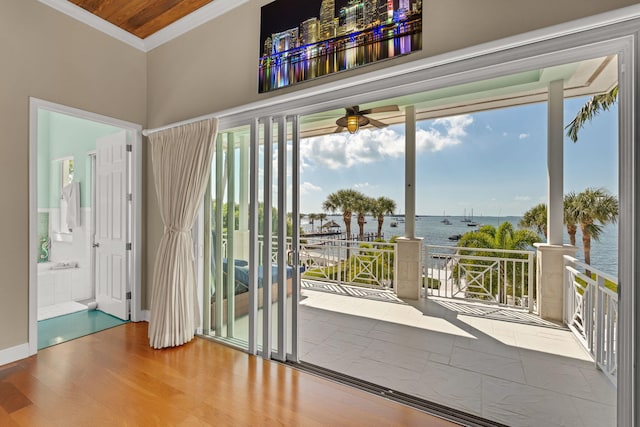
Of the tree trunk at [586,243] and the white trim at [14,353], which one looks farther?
the tree trunk at [586,243]

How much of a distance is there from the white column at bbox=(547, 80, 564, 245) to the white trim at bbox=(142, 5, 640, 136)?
263 centimetres

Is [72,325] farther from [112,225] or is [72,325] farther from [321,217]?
[321,217]

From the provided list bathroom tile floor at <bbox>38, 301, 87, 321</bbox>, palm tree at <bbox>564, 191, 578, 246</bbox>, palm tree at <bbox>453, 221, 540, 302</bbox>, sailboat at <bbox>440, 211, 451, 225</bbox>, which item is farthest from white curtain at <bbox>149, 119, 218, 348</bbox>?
sailboat at <bbox>440, 211, 451, 225</bbox>

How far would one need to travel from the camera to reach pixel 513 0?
5.07ft

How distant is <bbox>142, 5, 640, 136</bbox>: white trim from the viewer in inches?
53.2

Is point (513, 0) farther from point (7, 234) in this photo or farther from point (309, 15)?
point (7, 234)

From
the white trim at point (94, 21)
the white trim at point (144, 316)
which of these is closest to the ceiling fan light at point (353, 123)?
the white trim at point (94, 21)

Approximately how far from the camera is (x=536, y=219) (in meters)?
4.82

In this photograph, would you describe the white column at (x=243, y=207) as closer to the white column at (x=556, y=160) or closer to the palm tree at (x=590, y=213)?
the white column at (x=556, y=160)

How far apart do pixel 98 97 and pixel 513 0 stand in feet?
11.6

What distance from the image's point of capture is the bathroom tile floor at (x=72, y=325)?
9.24ft

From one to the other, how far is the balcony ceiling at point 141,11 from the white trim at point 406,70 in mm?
1023

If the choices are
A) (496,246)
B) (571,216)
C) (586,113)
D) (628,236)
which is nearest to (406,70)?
(628,236)

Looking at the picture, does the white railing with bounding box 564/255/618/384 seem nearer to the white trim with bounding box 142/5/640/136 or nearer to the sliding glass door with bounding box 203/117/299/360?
the white trim with bounding box 142/5/640/136
